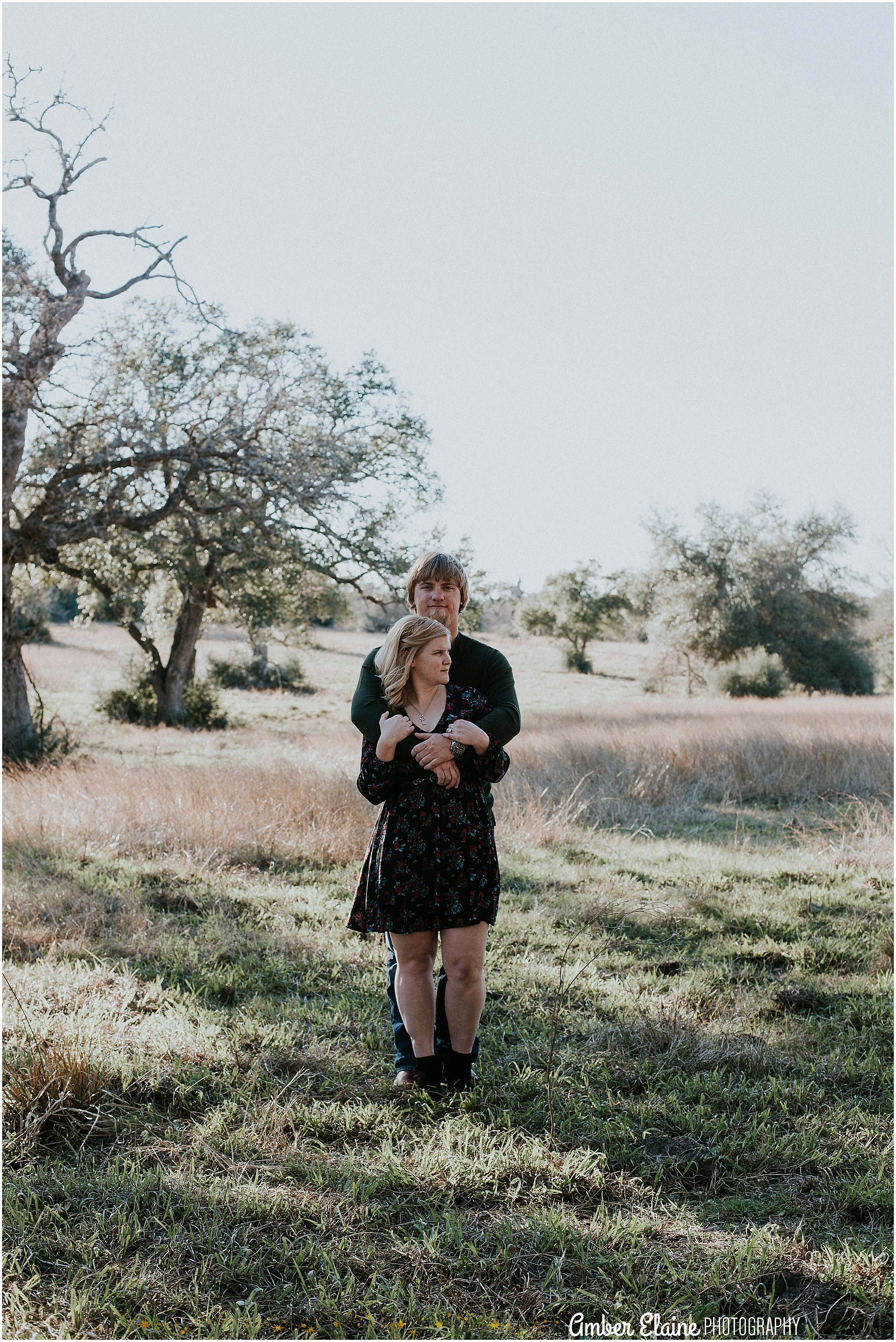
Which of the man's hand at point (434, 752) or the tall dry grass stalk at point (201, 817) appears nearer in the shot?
the man's hand at point (434, 752)

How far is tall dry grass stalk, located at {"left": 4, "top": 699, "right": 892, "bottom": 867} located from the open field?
0.22 feet

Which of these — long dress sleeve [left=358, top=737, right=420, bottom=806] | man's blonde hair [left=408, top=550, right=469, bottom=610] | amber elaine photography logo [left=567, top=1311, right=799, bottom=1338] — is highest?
man's blonde hair [left=408, top=550, right=469, bottom=610]

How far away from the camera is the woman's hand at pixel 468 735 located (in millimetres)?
2918

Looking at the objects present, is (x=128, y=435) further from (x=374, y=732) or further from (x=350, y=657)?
(x=350, y=657)

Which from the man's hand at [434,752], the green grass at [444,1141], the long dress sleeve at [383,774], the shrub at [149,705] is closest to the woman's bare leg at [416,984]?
the green grass at [444,1141]

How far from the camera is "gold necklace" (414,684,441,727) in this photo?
10.1ft

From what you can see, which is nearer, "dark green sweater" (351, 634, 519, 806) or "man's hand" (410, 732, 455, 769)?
"man's hand" (410, 732, 455, 769)

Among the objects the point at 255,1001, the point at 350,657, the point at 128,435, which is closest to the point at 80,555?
the point at 128,435

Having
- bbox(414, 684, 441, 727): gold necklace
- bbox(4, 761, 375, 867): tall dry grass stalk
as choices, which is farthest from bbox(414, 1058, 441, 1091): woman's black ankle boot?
bbox(4, 761, 375, 867): tall dry grass stalk

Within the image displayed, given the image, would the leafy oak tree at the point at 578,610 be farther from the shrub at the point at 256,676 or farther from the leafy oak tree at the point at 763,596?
the shrub at the point at 256,676

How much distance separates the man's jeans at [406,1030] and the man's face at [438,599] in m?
1.23

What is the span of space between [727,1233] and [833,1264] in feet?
0.90

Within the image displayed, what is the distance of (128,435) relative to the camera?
1299 cm

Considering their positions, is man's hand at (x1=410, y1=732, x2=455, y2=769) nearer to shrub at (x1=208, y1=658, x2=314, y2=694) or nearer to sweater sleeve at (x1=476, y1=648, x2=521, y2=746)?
sweater sleeve at (x1=476, y1=648, x2=521, y2=746)
